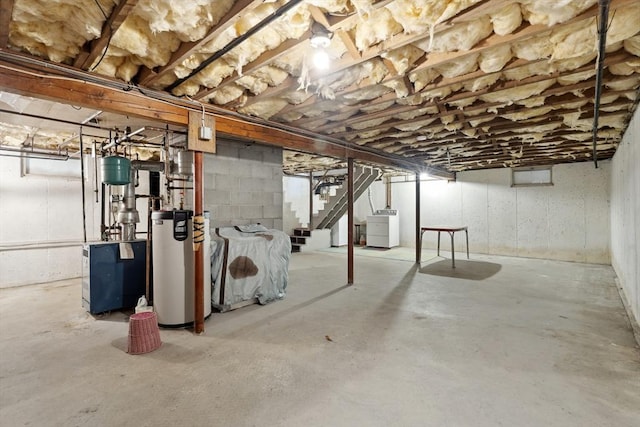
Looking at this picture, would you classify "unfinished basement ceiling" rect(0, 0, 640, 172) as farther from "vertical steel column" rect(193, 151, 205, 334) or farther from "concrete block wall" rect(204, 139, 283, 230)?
"concrete block wall" rect(204, 139, 283, 230)

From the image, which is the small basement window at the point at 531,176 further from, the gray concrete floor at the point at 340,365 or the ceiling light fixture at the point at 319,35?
the ceiling light fixture at the point at 319,35

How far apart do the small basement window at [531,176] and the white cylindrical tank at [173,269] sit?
24.4 ft

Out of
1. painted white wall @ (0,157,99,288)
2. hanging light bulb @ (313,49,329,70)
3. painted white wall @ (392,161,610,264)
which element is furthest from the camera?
painted white wall @ (392,161,610,264)

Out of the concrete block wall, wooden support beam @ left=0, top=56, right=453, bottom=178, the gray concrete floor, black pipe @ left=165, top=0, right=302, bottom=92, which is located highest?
black pipe @ left=165, top=0, right=302, bottom=92

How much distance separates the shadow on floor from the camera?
525 cm

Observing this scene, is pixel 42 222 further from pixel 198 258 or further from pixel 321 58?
pixel 321 58

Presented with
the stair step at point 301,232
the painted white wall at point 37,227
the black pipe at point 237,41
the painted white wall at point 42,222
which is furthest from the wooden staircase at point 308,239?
the black pipe at point 237,41

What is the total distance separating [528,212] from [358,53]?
7.01 m

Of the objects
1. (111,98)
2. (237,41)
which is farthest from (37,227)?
(237,41)

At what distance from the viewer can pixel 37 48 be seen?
1.93 meters

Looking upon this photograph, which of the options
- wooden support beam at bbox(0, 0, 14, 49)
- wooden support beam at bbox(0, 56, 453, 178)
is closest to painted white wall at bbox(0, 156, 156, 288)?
wooden support beam at bbox(0, 56, 453, 178)

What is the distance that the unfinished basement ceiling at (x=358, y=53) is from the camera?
64.2 inches

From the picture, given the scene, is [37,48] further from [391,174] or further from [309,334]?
[391,174]

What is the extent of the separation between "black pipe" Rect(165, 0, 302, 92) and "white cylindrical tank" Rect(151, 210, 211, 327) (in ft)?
4.02
